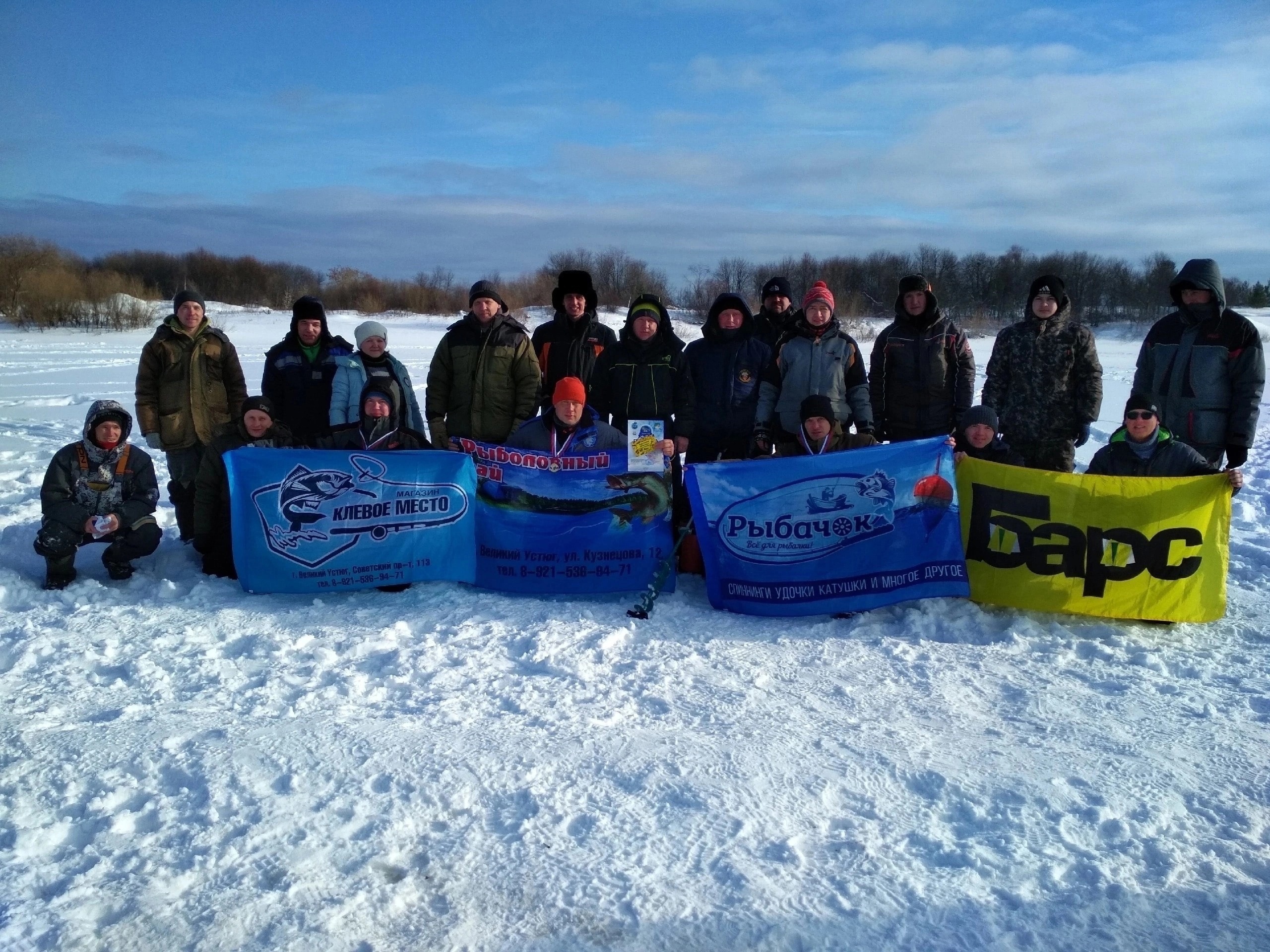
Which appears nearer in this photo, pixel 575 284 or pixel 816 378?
pixel 816 378

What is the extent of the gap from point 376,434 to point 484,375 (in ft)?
2.87

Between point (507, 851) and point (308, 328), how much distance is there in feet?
15.7

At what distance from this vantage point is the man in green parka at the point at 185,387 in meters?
6.45

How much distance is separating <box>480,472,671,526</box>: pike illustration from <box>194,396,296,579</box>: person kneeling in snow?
62.9 inches

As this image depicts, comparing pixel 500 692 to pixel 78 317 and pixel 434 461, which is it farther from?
pixel 78 317

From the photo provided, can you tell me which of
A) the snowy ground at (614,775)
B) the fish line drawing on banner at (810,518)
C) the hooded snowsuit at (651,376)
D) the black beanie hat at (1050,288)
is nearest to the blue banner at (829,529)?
the fish line drawing on banner at (810,518)

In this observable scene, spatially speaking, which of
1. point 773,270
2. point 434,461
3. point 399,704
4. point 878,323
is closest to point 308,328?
point 434,461

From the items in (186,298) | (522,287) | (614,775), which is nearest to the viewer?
(614,775)

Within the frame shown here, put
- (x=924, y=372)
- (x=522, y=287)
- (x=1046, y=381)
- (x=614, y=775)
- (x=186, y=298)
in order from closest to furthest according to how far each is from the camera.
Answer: (x=614, y=775), (x=1046, y=381), (x=924, y=372), (x=186, y=298), (x=522, y=287)

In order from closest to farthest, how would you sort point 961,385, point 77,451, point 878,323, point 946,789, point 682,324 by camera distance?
point 946,789 → point 77,451 → point 961,385 → point 682,324 → point 878,323

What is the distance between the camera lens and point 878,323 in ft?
163

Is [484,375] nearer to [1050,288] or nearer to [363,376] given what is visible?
[363,376]

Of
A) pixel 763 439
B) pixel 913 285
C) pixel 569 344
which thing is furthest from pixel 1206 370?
pixel 569 344

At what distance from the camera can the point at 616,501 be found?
5.95m
